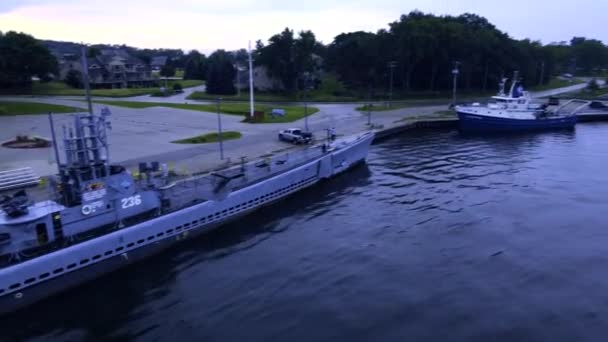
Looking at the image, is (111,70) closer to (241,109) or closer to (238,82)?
(238,82)

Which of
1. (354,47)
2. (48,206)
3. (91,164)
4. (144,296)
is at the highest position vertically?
(354,47)

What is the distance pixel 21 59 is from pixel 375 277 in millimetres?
117914

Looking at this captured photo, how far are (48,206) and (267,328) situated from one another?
1342cm

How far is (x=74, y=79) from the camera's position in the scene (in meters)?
126

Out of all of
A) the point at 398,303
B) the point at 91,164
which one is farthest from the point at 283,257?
the point at 91,164

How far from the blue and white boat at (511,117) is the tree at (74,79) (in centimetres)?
10513

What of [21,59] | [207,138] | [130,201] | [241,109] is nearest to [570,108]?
[241,109]

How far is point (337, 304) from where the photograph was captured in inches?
827

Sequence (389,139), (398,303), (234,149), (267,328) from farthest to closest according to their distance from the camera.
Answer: (389,139), (234,149), (398,303), (267,328)

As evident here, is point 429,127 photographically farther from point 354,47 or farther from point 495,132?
point 354,47

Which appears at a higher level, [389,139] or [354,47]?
[354,47]

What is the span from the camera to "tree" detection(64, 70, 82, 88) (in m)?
126

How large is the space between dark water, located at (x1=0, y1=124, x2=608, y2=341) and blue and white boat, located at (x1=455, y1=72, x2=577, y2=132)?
104 feet

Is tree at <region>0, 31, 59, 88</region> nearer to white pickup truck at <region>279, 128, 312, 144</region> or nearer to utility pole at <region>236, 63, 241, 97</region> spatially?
utility pole at <region>236, 63, 241, 97</region>
